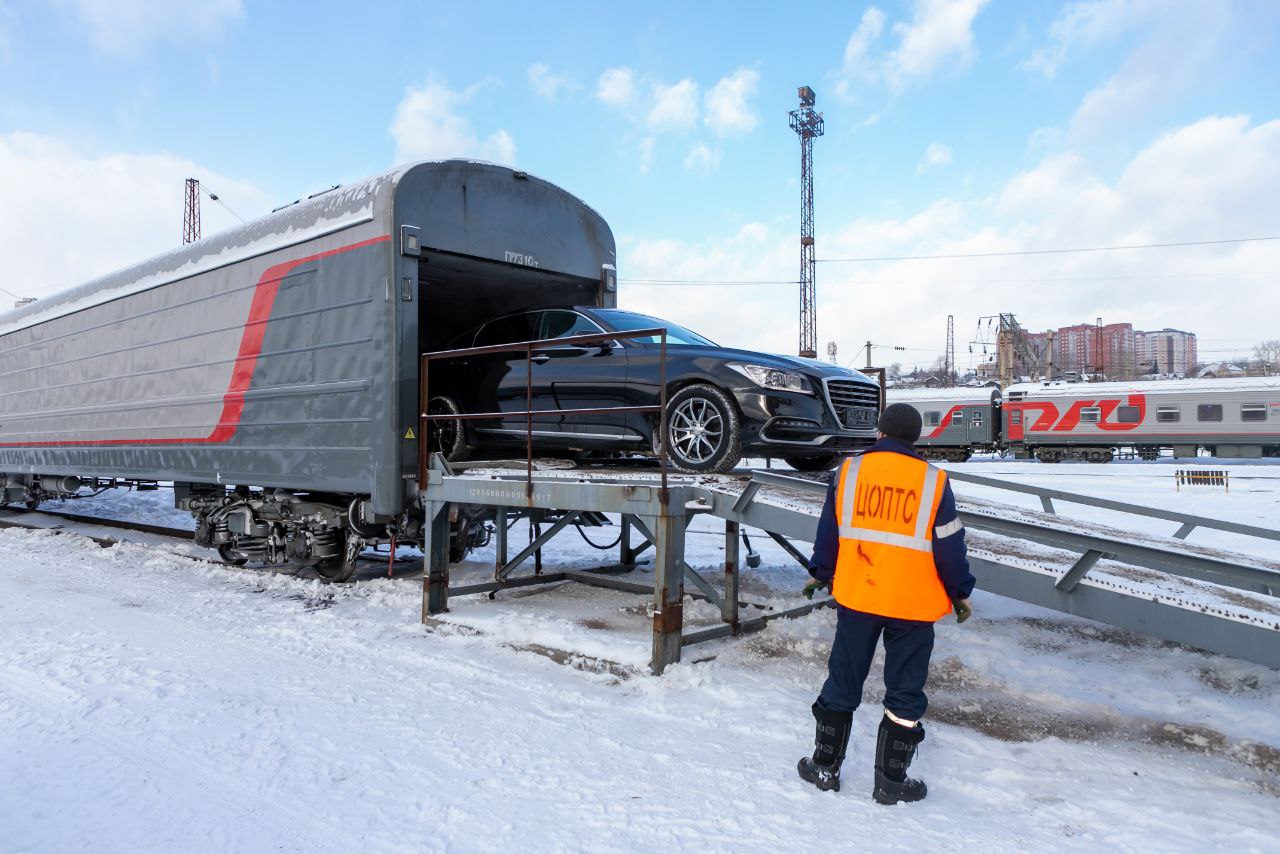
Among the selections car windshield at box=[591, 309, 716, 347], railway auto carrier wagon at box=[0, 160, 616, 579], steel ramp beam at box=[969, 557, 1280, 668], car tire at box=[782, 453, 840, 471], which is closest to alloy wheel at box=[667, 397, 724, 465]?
car windshield at box=[591, 309, 716, 347]

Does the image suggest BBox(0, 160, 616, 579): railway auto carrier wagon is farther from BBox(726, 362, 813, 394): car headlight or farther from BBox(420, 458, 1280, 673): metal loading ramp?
BBox(726, 362, 813, 394): car headlight

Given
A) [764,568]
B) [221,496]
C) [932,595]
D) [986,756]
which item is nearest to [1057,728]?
[986,756]

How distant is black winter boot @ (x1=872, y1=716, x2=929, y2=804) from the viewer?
322cm

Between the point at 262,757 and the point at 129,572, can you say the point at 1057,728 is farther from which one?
the point at 129,572

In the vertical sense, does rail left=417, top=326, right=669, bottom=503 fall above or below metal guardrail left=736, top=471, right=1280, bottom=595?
above

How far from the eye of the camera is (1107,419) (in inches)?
1125

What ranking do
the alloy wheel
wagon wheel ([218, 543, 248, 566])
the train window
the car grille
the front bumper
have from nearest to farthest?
the front bumper, the alloy wheel, the car grille, wagon wheel ([218, 543, 248, 566]), the train window

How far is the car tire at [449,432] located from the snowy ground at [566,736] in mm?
1440

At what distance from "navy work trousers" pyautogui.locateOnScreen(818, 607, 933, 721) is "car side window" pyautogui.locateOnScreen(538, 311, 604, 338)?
3807mm

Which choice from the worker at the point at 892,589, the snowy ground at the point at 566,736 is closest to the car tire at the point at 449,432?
the snowy ground at the point at 566,736

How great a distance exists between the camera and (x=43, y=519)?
13.7 m

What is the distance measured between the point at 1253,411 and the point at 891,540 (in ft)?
99.1

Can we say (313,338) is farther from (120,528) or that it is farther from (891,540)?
(120,528)

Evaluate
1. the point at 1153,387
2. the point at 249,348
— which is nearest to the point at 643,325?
the point at 249,348
